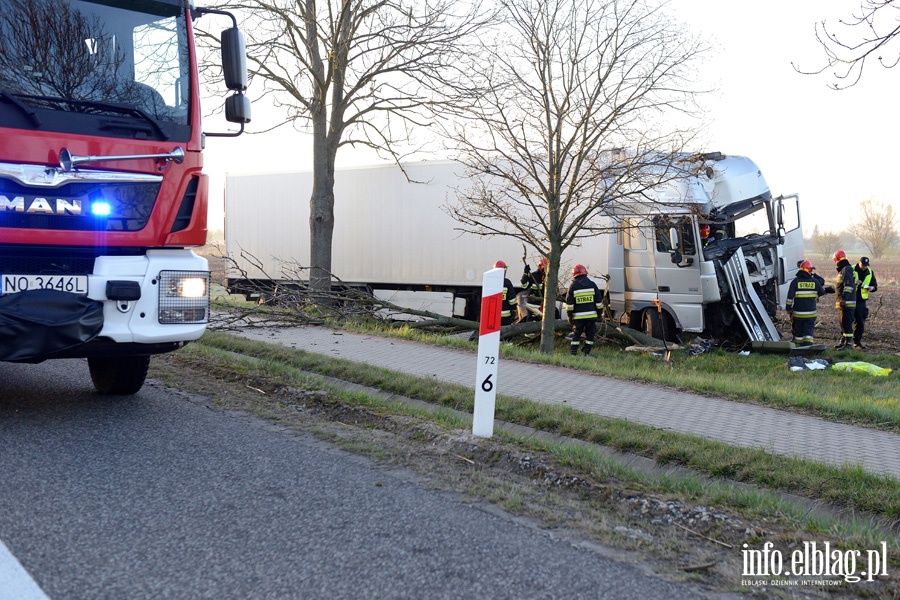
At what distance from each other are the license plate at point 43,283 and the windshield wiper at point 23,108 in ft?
3.18

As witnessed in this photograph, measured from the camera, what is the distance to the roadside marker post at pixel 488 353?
18.8ft

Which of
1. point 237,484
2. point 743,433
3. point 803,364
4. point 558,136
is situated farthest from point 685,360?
point 237,484

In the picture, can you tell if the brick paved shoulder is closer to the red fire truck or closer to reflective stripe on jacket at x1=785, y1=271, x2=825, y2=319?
the red fire truck

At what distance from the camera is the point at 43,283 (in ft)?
17.3

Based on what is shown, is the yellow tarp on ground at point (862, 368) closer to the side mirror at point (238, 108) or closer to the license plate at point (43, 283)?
the side mirror at point (238, 108)

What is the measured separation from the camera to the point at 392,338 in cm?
1237

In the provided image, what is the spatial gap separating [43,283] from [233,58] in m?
2.25

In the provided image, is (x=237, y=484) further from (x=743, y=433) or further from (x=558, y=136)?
(x=558, y=136)

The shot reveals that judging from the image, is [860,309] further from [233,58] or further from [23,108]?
[23,108]

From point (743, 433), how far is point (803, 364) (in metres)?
6.84

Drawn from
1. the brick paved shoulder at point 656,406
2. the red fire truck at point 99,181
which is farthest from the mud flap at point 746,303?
the red fire truck at point 99,181

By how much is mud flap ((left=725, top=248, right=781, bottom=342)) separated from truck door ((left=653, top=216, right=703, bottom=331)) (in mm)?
587

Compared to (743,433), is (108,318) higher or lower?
higher

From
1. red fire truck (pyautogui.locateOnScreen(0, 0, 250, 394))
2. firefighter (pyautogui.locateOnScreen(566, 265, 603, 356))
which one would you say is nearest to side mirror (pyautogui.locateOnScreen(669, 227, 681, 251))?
firefighter (pyautogui.locateOnScreen(566, 265, 603, 356))
